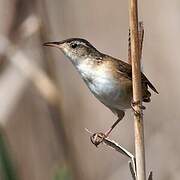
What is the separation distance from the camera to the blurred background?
6.76ft

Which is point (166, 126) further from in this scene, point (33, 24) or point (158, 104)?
point (33, 24)

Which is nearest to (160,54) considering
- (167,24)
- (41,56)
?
(167,24)

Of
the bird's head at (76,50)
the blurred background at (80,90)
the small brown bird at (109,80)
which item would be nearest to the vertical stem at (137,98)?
the small brown bird at (109,80)

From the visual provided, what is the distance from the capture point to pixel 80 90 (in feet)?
8.00

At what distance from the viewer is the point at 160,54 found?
2385 mm

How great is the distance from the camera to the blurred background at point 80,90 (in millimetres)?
2061

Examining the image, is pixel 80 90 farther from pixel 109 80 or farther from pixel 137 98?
pixel 137 98

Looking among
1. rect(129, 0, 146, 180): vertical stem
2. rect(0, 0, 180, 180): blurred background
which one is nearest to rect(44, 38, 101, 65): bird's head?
rect(0, 0, 180, 180): blurred background

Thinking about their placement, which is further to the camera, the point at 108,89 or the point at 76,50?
the point at 76,50

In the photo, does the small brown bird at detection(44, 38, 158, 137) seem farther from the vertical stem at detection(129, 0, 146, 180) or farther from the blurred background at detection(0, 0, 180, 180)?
the vertical stem at detection(129, 0, 146, 180)

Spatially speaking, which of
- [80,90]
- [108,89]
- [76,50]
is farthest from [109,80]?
[80,90]

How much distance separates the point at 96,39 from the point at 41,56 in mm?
520

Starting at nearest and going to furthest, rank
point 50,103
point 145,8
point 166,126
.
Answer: point 50,103 < point 166,126 < point 145,8

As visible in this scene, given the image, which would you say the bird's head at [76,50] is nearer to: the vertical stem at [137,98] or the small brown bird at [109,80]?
the small brown bird at [109,80]
